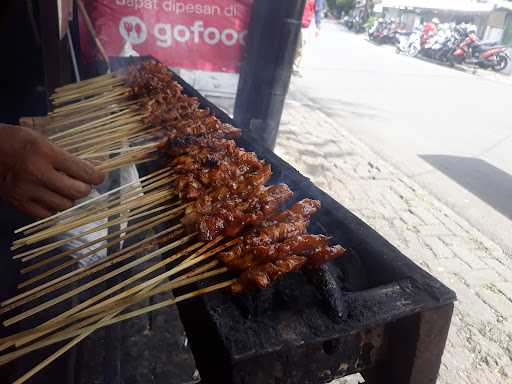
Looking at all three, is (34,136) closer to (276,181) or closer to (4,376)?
(276,181)

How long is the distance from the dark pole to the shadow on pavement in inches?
158

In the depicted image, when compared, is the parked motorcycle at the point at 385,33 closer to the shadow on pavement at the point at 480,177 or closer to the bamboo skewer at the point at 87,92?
the shadow on pavement at the point at 480,177

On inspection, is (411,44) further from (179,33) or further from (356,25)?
(179,33)

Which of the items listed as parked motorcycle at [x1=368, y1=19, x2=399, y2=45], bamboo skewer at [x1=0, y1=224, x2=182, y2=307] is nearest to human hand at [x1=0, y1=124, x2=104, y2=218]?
bamboo skewer at [x1=0, y1=224, x2=182, y2=307]

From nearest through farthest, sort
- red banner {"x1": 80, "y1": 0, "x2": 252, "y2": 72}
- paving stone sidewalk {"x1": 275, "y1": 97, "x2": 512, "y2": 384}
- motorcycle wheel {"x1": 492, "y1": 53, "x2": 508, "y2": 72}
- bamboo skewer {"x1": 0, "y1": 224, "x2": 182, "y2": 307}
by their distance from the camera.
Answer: bamboo skewer {"x1": 0, "y1": 224, "x2": 182, "y2": 307}, paving stone sidewalk {"x1": 275, "y1": 97, "x2": 512, "y2": 384}, red banner {"x1": 80, "y1": 0, "x2": 252, "y2": 72}, motorcycle wheel {"x1": 492, "y1": 53, "x2": 508, "y2": 72}

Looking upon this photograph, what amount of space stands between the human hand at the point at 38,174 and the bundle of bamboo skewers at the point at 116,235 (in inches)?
6.2

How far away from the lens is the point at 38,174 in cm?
204

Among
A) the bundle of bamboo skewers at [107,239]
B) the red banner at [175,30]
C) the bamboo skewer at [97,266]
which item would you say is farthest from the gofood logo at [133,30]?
the bamboo skewer at [97,266]

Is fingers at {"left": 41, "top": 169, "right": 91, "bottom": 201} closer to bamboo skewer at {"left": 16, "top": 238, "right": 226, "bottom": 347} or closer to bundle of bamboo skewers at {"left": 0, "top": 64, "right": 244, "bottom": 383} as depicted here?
bundle of bamboo skewers at {"left": 0, "top": 64, "right": 244, "bottom": 383}

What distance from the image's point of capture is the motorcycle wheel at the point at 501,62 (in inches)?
822

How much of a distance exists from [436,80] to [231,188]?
17.0 meters

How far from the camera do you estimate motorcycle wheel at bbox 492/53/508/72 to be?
20875 mm

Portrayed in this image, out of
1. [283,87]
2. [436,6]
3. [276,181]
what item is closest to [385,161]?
[283,87]

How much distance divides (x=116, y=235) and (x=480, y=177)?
755cm
